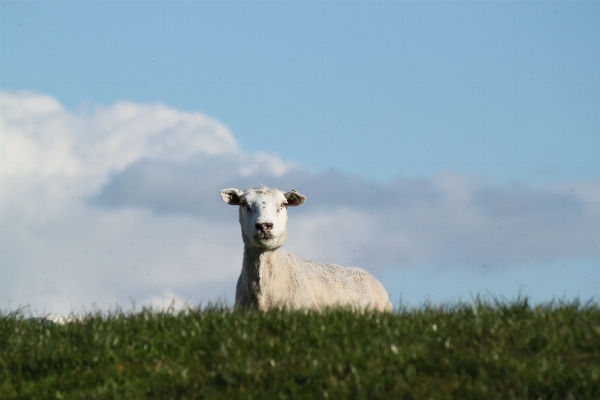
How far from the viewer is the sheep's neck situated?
46.5 feet

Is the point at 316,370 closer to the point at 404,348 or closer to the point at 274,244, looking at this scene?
the point at 404,348

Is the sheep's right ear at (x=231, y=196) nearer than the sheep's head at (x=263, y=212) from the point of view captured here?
No

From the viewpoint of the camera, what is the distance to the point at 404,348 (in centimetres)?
854

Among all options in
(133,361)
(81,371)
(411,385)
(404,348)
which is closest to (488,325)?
(404,348)

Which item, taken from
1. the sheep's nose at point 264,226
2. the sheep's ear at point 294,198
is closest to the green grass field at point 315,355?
the sheep's nose at point 264,226

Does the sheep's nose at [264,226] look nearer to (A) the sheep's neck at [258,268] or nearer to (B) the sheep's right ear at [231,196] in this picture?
(A) the sheep's neck at [258,268]

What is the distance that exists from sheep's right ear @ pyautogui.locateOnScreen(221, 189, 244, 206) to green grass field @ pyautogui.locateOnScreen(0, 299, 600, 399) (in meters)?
4.29

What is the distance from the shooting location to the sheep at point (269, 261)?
45.9 ft

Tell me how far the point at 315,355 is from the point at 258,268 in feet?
18.9

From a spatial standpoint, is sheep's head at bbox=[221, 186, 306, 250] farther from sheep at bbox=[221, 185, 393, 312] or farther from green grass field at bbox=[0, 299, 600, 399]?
green grass field at bbox=[0, 299, 600, 399]

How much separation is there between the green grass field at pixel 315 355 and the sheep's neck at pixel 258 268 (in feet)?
11.3

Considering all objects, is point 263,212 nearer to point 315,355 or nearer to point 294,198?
point 294,198

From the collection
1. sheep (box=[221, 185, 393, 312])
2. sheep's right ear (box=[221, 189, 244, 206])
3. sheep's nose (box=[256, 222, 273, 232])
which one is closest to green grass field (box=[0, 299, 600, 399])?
sheep's nose (box=[256, 222, 273, 232])

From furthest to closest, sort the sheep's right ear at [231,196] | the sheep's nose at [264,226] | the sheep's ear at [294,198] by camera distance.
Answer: the sheep's ear at [294,198]
the sheep's right ear at [231,196]
the sheep's nose at [264,226]
